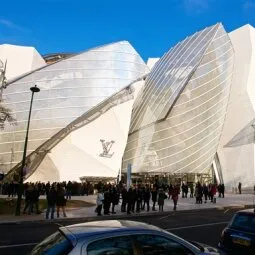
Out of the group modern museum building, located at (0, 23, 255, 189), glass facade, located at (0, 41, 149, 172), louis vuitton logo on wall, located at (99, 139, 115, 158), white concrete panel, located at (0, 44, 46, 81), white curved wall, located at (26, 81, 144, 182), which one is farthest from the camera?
white concrete panel, located at (0, 44, 46, 81)

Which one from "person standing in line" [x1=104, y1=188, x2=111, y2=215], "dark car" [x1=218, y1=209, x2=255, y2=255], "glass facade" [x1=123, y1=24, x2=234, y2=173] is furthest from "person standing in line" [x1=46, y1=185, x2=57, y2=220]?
"glass facade" [x1=123, y1=24, x2=234, y2=173]

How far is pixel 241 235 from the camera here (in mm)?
9500

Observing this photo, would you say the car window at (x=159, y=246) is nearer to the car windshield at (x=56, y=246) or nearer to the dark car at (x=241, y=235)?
the car windshield at (x=56, y=246)

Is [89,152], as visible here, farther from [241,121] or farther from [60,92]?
[241,121]

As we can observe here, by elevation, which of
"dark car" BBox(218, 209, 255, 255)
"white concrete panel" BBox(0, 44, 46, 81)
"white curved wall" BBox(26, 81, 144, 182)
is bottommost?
"dark car" BBox(218, 209, 255, 255)

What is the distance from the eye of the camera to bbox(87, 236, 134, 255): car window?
5023 millimetres

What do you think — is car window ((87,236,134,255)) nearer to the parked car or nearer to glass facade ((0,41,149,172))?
the parked car

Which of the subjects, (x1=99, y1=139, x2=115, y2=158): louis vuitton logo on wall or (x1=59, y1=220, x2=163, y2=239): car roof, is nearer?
(x1=59, y1=220, x2=163, y2=239): car roof

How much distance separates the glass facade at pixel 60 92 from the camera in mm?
49125

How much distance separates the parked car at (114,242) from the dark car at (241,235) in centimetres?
406

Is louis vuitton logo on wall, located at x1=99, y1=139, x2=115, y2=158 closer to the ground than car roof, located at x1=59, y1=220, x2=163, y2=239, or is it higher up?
higher up

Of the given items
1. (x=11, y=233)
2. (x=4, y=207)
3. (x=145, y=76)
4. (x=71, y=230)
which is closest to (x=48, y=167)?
(x=145, y=76)

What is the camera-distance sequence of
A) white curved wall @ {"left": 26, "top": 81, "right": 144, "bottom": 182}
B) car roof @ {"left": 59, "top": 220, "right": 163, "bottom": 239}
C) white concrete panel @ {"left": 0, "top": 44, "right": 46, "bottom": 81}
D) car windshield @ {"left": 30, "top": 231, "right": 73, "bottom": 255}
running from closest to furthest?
car windshield @ {"left": 30, "top": 231, "right": 73, "bottom": 255} < car roof @ {"left": 59, "top": 220, "right": 163, "bottom": 239} < white curved wall @ {"left": 26, "top": 81, "right": 144, "bottom": 182} < white concrete panel @ {"left": 0, "top": 44, "right": 46, "bottom": 81}

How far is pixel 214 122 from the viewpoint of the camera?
2432 inches
